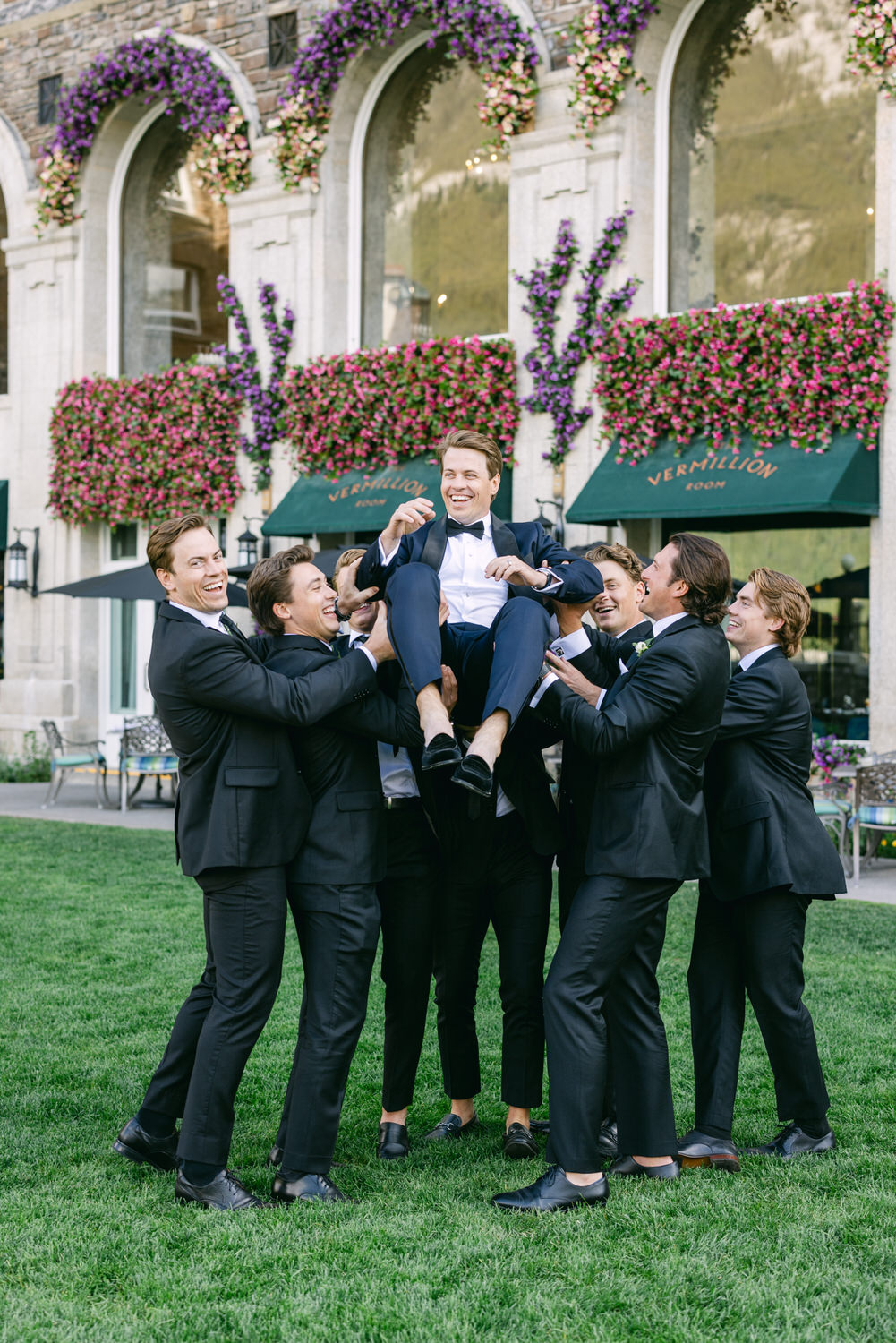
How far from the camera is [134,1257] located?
373 cm

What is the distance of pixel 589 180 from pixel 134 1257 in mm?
12080

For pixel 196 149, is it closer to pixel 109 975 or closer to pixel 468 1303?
pixel 109 975

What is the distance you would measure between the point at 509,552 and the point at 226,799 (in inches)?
52.7

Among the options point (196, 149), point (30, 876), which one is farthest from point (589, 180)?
point (30, 876)

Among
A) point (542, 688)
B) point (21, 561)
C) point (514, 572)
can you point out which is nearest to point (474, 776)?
point (542, 688)

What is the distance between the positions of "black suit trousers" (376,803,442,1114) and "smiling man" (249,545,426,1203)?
12.9 inches

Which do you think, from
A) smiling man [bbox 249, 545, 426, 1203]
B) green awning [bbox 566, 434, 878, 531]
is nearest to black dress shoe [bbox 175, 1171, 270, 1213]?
smiling man [bbox 249, 545, 426, 1203]

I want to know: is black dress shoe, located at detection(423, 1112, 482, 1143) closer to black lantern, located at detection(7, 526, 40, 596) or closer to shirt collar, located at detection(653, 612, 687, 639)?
shirt collar, located at detection(653, 612, 687, 639)

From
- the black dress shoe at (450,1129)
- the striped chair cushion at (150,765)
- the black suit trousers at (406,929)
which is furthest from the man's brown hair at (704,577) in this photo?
the striped chair cushion at (150,765)

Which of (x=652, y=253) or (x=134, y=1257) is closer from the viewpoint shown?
(x=134, y=1257)

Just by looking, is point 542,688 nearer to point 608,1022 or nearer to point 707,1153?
point 608,1022

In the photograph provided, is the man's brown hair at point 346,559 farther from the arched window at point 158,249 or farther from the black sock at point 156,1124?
the arched window at point 158,249

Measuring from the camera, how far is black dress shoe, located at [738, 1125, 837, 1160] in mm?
4602

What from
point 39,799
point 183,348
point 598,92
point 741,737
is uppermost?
point 598,92
